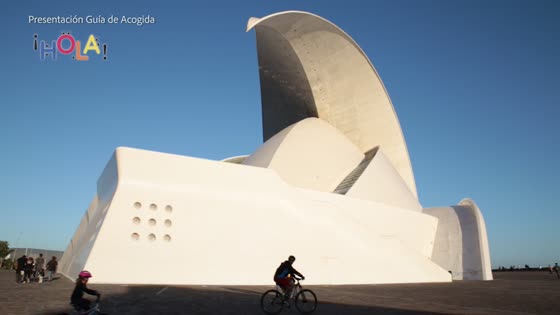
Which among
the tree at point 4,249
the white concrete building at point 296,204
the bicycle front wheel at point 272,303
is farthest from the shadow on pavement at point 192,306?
the tree at point 4,249

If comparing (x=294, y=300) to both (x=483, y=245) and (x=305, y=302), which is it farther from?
(x=483, y=245)

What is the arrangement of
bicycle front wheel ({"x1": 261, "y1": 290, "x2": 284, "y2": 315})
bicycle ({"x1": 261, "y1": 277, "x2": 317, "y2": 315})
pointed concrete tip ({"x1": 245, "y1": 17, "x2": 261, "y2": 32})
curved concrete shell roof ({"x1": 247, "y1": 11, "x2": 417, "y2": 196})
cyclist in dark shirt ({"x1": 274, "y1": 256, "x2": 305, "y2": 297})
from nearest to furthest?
bicycle front wheel ({"x1": 261, "y1": 290, "x2": 284, "y2": 315}) < bicycle ({"x1": 261, "y1": 277, "x2": 317, "y2": 315}) < cyclist in dark shirt ({"x1": 274, "y1": 256, "x2": 305, "y2": 297}) < pointed concrete tip ({"x1": 245, "y1": 17, "x2": 261, "y2": 32}) < curved concrete shell roof ({"x1": 247, "y1": 11, "x2": 417, "y2": 196})

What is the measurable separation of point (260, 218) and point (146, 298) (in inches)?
202

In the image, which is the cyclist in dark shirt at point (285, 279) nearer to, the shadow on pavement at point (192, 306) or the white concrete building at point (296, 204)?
the shadow on pavement at point (192, 306)

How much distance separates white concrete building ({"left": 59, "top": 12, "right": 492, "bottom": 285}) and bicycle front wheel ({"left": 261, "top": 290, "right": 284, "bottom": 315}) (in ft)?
14.7

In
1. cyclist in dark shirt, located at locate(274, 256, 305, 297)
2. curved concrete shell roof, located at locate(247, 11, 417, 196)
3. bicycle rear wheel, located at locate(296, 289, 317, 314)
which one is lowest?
bicycle rear wheel, located at locate(296, 289, 317, 314)

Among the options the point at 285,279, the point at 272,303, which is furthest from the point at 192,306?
the point at 285,279

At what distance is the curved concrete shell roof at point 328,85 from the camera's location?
17344mm

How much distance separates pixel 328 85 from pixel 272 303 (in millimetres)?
14739

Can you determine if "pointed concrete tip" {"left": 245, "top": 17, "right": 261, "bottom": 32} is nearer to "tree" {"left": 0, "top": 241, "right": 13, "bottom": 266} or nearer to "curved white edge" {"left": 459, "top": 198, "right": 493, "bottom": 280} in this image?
"curved white edge" {"left": 459, "top": 198, "right": 493, "bottom": 280}

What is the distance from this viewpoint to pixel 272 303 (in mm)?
5672

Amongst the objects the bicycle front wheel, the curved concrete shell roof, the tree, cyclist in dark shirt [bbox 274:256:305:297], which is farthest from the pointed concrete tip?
the tree

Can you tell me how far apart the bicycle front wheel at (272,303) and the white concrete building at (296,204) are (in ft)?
14.7

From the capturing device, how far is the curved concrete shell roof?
56.9 feet
